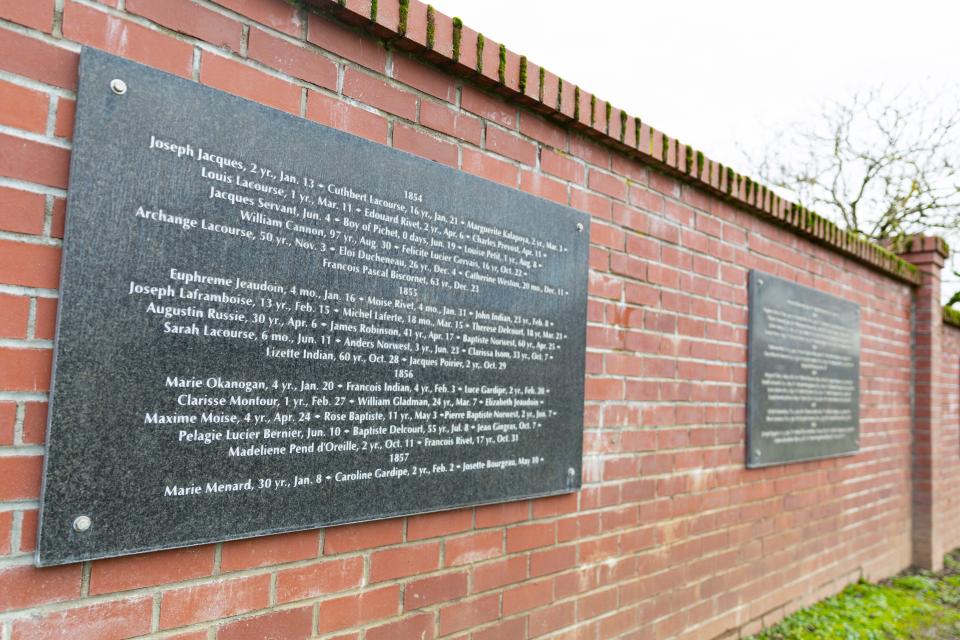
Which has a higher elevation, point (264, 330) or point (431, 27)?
point (431, 27)

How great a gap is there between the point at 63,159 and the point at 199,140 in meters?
0.29

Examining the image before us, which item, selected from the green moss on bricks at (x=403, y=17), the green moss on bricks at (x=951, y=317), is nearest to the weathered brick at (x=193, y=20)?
the green moss on bricks at (x=403, y=17)

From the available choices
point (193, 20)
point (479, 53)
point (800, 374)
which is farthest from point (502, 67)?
point (800, 374)

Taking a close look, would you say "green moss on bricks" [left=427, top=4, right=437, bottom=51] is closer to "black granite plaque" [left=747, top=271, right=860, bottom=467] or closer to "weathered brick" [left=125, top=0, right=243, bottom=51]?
"weathered brick" [left=125, top=0, right=243, bottom=51]

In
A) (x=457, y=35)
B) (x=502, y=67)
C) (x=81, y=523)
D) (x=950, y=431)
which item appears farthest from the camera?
(x=950, y=431)

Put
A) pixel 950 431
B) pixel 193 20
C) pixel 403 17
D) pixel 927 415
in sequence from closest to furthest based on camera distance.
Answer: pixel 193 20 → pixel 403 17 → pixel 927 415 → pixel 950 431

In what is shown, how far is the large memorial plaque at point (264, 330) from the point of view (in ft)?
4.70

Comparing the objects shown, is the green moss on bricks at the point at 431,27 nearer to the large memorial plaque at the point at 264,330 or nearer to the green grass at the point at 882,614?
the large memorial plaque at the point at 264,330

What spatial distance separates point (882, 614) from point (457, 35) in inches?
178

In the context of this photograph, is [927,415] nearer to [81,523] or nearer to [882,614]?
[882,614]

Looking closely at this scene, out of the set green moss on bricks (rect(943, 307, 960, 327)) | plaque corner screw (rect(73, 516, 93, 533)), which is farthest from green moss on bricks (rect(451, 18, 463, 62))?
green moss on bricks (rect(943, 307, 960, 327))

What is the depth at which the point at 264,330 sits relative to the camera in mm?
1678

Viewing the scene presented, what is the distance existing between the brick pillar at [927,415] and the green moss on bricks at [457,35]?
18.2 ft

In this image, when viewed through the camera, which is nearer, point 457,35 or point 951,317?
point 457,35
